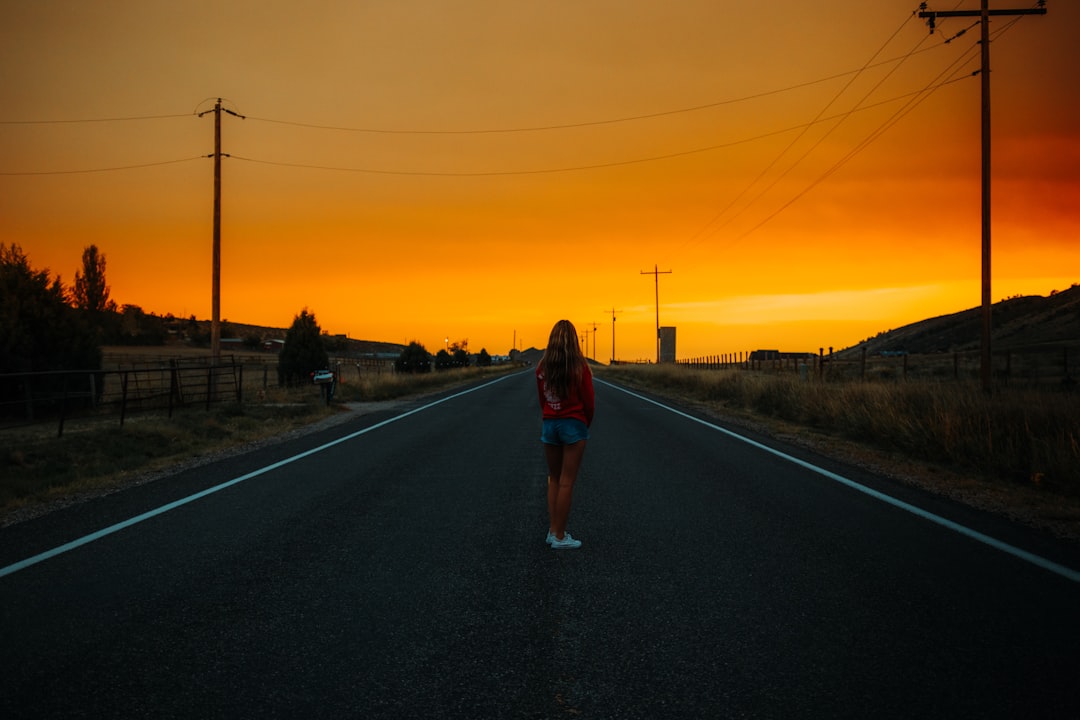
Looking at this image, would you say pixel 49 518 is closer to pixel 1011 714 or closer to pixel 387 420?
pixel 1011 714

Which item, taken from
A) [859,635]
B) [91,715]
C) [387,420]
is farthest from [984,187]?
[91,715]

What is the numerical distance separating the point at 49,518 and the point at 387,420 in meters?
12.1

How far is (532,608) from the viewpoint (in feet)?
15.3

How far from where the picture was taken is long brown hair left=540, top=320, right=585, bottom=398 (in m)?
6.26

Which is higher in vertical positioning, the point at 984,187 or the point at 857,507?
the point at 984,187

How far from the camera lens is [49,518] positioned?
7809mm

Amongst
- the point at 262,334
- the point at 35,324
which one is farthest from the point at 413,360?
the point at 262,334

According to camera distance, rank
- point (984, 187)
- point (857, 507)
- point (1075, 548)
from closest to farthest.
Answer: point (1075, 548) < point (857, 507) < point (984, 187)

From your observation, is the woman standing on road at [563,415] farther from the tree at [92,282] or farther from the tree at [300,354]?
the tree at [92,282]

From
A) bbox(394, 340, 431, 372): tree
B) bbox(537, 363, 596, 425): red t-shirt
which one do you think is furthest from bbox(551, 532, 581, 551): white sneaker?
bbox(394, 340, 431, 372): tree

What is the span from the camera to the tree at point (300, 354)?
143 feet

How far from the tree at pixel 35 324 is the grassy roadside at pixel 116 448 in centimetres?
548

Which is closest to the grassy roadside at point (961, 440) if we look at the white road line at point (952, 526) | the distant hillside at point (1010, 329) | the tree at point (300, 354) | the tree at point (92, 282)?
the white road line at point (952, 526)

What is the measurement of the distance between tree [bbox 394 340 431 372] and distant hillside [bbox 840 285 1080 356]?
37.3 m
